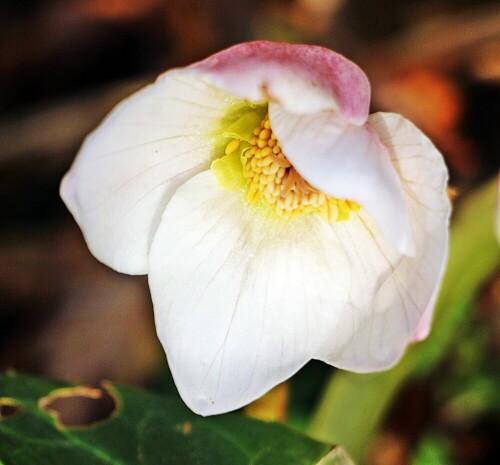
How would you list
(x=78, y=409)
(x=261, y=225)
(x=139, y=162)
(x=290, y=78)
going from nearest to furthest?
(x=290, y=78)
(x=139, y=162)
(x=261, y=225)
(x=78, y=409)

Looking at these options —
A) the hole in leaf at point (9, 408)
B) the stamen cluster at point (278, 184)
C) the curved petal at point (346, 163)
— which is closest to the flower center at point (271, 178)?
the stamen cluster at point (278, 184)

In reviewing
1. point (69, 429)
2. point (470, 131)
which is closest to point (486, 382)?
point (470, 131)

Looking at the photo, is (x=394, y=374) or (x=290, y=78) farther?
(x=394, y=374)

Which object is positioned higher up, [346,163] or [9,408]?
[346,163]

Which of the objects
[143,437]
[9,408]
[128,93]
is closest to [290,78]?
[143,437]

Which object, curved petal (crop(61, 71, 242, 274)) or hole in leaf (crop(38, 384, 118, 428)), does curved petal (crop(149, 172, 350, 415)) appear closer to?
curved petal (crop(61, 71, 242, 274))

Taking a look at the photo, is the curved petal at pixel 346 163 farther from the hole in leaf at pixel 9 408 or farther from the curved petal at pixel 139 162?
the hole in leaf at pixel 9 408

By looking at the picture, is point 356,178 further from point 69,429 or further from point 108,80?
point 108,80

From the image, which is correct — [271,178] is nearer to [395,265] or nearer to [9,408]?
[395,265]
